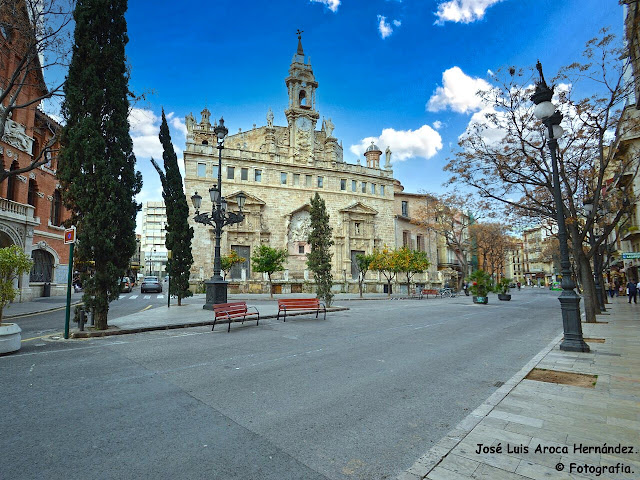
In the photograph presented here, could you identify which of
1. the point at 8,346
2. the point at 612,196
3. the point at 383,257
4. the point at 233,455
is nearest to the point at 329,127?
the point at 383,257

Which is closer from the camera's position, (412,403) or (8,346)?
(412,403)

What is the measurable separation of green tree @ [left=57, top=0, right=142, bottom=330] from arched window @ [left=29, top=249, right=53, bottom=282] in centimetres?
1666

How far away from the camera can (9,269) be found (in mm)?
7871

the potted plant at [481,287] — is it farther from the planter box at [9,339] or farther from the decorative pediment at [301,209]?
A: the planter box at [9,339]

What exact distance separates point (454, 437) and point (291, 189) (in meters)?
38.9

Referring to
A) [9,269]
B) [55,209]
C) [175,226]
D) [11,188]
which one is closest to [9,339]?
[9,269]

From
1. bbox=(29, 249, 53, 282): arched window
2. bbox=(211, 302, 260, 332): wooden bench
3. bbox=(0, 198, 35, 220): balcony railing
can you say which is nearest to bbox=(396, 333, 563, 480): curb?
bbox=(211, 302, 260, 332): wooden bench

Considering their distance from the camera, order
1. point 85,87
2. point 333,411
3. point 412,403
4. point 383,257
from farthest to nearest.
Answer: point 383,257
point 85,87
point 412,403
point 333,411

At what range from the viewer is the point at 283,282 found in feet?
121

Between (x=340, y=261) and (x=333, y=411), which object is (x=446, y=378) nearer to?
(x=333, y=411)

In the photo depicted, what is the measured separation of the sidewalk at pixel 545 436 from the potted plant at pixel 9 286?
8046 mm

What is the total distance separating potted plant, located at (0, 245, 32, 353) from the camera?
270 inches

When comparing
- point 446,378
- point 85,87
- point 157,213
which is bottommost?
point 446,378

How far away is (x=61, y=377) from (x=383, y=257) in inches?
1164
